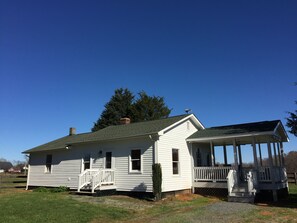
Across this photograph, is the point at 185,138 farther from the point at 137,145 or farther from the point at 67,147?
the point at 67,147

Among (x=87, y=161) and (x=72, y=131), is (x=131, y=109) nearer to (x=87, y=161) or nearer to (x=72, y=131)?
(x=72, y=131)

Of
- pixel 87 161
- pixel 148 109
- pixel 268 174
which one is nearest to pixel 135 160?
pixel 87 161

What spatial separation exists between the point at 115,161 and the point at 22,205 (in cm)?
613

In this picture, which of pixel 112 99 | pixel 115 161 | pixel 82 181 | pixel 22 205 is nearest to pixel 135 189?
pixel 115 161

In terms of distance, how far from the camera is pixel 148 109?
43.2 metres

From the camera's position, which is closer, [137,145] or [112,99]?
[137,145]

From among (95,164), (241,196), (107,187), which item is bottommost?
(241,196)

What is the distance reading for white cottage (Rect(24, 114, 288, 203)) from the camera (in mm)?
14610

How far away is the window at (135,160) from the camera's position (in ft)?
52.2

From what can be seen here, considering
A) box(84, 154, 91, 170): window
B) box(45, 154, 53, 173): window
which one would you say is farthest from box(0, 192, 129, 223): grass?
box(45, 154, 53, 173): window

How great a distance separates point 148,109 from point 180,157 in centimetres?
2657

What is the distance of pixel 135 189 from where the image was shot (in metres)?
15.5

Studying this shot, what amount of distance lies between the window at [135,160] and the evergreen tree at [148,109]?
84.7 feet

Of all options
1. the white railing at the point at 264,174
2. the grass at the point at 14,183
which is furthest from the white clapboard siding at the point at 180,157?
the grass at the point at 14,183
